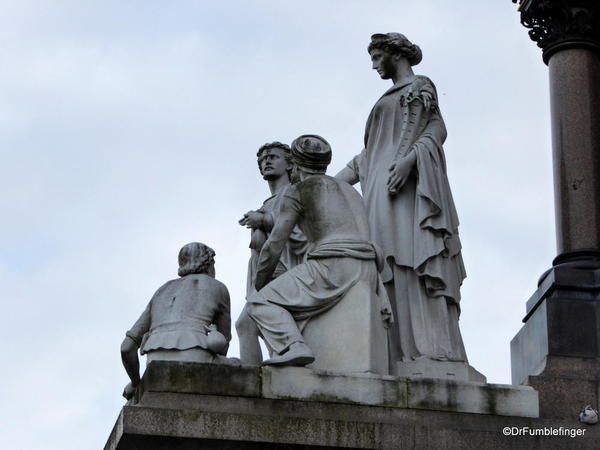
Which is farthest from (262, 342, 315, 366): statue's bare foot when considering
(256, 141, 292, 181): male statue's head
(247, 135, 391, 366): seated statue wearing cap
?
(256, 141, 292, 181): male statue's head

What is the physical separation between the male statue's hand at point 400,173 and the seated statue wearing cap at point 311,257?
3.10ft

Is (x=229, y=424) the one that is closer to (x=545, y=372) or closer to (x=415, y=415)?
(x=415, y=415)

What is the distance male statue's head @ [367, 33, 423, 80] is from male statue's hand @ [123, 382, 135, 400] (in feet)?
15.6

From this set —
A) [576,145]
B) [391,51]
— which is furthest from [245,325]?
[576,145]

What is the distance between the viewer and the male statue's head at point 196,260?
2152 centimetres

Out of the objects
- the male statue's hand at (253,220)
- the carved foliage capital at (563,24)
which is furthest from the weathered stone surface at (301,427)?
the carved foliage capital at (563,24)

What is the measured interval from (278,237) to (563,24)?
19.9 ft

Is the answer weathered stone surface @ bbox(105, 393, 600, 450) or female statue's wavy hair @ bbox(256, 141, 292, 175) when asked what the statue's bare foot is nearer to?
weathered stone surface @ bbox(105, 393, 600, 450)

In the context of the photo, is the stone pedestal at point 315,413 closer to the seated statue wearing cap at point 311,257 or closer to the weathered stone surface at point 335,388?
the weathered stone surface at point 335,388

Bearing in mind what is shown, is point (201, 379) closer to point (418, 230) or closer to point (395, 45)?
point (418, 230)

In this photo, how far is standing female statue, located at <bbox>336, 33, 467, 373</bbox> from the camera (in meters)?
21.4

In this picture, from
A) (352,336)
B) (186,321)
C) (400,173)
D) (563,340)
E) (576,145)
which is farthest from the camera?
(576,145)

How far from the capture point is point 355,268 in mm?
20531

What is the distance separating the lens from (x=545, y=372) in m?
22.1
